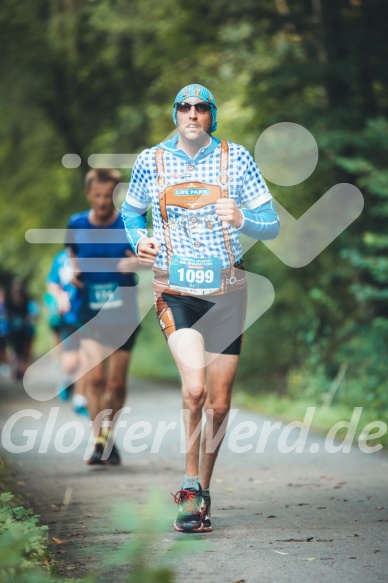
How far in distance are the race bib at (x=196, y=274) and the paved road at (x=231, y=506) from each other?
1126 mm

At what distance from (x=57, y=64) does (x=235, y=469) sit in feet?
45.1

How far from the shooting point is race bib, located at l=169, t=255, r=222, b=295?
5.92m

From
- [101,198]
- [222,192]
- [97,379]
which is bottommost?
[97,379]

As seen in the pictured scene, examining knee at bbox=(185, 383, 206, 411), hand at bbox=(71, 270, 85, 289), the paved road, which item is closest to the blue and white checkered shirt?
knee at bbox=(185, 383, 206, 411)

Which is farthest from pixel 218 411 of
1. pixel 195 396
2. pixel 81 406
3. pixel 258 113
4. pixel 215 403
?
pixel 258 113

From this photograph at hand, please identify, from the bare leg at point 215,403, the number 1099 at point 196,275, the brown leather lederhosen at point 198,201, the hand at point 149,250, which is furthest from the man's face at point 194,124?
the bare leg at point 215,403

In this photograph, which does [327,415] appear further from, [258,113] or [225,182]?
[225,182]

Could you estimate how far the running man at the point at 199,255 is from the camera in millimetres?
5902

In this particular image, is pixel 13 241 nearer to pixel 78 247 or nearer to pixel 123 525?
pixel 78 247

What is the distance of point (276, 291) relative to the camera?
15.1 metres

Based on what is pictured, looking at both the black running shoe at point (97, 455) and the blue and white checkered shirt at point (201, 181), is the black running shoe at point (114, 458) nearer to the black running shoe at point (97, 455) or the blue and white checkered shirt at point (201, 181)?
the black running shoe at point (97, 455)

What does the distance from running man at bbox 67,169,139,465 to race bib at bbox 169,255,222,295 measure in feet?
9.41

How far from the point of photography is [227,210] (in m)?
5.70

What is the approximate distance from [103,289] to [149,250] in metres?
3.08
